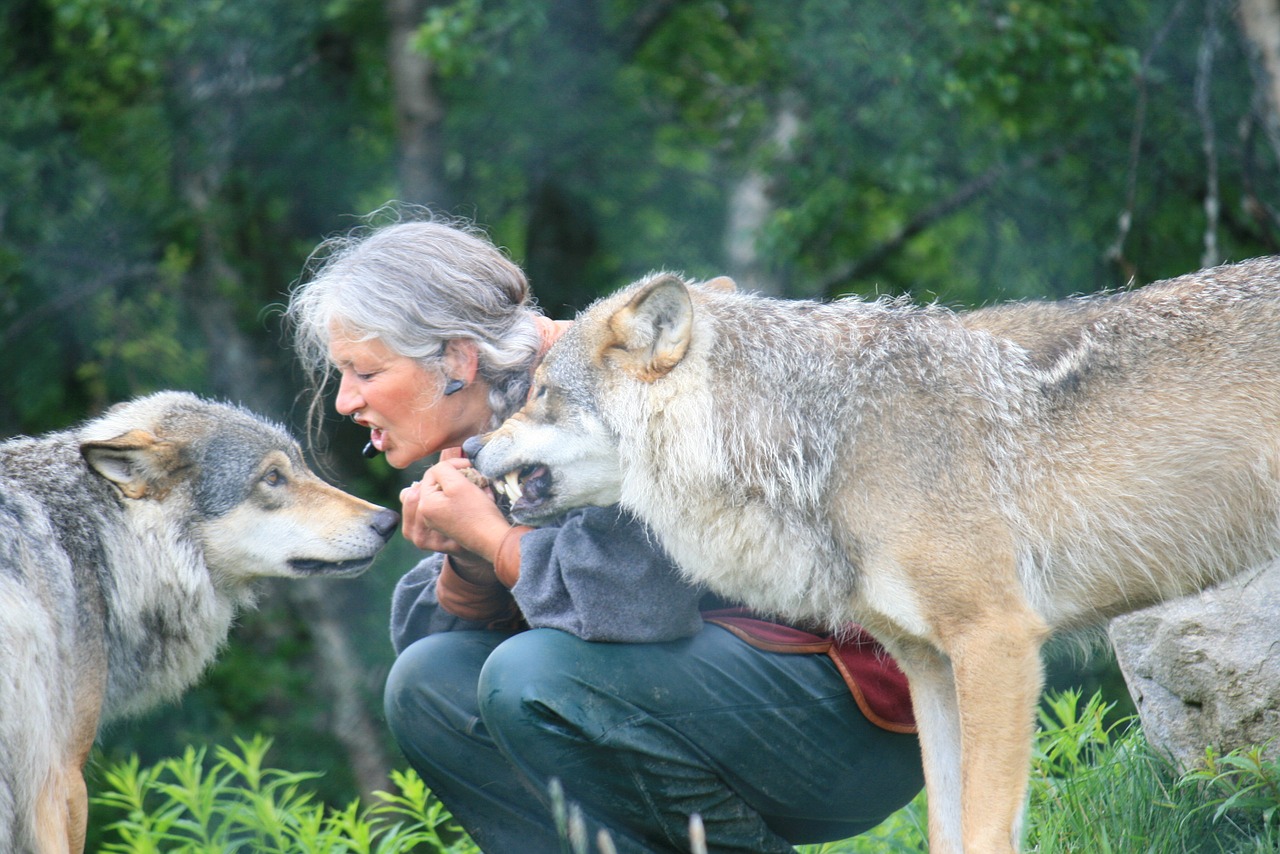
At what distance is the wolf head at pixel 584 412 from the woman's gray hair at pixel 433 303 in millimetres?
260

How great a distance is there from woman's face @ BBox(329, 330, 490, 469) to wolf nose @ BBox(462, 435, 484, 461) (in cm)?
26

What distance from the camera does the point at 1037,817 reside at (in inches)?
134

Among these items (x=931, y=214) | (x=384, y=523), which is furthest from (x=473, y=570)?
(x=931, y=214)

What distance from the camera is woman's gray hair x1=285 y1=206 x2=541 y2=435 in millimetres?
3221

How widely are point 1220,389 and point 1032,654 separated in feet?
2.48

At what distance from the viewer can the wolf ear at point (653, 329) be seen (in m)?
2.89

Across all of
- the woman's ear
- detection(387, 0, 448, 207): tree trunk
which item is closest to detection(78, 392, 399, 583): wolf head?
the woman's ear

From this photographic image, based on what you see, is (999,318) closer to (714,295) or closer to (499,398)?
(714,295)

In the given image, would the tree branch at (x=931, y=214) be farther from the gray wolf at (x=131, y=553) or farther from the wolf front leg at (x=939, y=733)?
the wolf front leg at (x=939, y=733)

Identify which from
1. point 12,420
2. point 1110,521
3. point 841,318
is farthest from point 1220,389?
point 12,420

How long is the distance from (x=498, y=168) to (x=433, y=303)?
5.71 m

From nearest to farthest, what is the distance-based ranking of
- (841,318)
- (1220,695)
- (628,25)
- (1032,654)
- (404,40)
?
(1032,654) → (841,318) → (1220,695) → (404,40) → (628,25)

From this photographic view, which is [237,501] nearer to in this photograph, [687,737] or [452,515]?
[452,515]

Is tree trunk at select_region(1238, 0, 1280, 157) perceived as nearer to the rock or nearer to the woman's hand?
the rock
